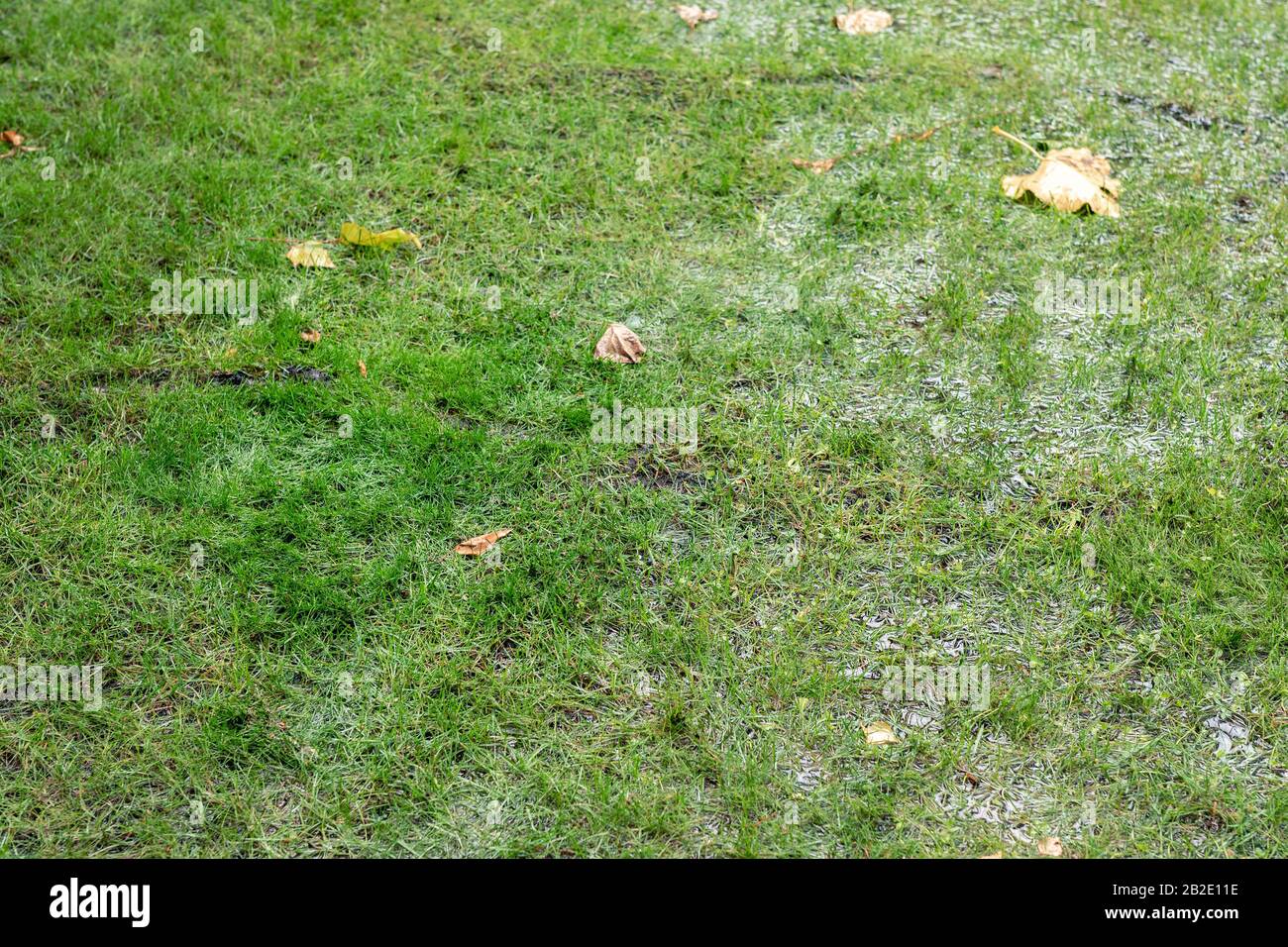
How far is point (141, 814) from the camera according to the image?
260 cm

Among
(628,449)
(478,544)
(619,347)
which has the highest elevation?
(619,347)

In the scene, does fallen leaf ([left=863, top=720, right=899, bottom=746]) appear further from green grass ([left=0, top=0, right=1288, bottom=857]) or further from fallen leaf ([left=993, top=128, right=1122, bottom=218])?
fallen leaf ([left=993, top=128, right=1122, bottom=218])

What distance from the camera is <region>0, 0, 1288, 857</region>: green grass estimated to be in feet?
8.83

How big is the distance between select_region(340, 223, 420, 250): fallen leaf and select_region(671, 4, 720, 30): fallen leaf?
2199 mm

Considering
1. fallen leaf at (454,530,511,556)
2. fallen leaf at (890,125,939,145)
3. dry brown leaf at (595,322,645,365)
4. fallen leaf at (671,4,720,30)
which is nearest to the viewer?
fallen leaf at (454,530,511,556)

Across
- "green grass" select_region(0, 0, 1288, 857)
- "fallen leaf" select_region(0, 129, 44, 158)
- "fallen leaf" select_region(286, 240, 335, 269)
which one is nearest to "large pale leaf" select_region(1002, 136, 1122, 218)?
"green grass" select_region(0, 0, 1288, 857)

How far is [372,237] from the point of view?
13.9ft

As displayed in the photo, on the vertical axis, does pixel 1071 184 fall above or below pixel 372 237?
above

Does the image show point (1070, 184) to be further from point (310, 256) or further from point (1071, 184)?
point (310, 256)

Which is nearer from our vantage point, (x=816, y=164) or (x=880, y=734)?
(x=880, y=734)

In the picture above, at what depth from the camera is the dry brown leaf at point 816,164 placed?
4691mm

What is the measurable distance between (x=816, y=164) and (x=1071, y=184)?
1.04m

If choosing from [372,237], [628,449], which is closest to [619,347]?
[628,449]

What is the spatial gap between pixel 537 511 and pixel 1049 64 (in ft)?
12.4
